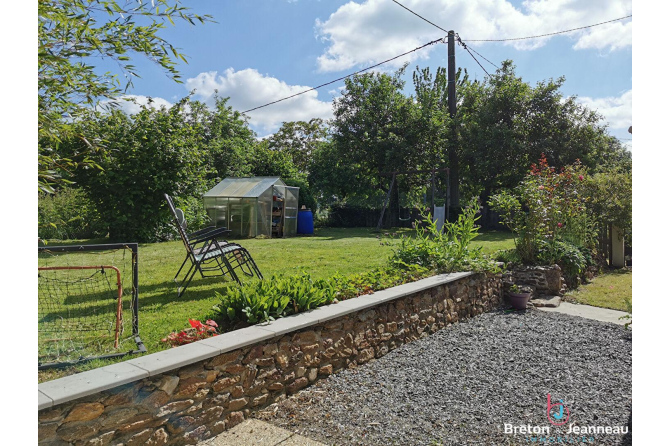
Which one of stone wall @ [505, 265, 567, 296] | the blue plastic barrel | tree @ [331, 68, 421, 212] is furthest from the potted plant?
tree @ [331, 68, 421, 212]

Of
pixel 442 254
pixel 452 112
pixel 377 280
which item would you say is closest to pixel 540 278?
pixel 442 254

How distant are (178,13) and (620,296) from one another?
6570mm

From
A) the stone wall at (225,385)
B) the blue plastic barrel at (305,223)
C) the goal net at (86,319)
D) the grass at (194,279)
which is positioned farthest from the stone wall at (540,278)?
the blue plastic barrel at (305,223)

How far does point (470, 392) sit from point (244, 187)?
11.2 metres

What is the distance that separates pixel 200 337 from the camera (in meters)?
2.80

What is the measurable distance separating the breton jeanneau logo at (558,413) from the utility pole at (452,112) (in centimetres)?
1207

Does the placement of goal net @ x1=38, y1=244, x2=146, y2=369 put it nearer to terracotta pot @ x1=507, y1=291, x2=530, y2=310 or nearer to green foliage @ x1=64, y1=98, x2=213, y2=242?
terracotta pot @ x1=507, y1=291, x2=530, y2=310

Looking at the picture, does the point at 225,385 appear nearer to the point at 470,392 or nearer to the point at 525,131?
the point at 470,392

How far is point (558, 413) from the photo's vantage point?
9.12 ft

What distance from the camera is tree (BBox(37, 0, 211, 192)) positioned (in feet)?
7.17

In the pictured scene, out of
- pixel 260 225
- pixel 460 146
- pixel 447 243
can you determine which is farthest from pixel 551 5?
pixel 460 146

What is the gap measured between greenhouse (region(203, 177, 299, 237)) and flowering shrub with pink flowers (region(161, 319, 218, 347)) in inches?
390
